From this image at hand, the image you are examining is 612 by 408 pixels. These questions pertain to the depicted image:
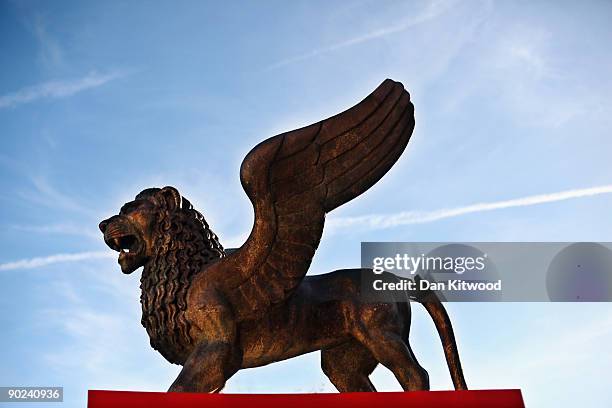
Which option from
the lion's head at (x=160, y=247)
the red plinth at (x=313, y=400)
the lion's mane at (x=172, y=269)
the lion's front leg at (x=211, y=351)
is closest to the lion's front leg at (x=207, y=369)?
the lion's front leg at (x=211, y=351)

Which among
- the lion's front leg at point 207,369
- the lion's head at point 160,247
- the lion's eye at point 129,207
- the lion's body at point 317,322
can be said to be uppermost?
the lion's eye at point 129,207

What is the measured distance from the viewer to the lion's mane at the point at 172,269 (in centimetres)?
482

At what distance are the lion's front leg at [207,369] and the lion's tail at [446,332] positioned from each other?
1196 mm

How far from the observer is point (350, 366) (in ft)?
17.0

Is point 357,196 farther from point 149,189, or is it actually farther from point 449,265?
point 149,189

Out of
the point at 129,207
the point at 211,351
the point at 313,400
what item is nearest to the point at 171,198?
the point at 129,207

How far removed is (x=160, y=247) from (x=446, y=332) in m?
1.66

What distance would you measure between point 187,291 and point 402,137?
1.40m

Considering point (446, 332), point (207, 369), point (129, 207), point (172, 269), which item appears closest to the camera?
point (207, 369)

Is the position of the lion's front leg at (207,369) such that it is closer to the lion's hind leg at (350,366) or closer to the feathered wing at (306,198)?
the feathered wing at (306,198)

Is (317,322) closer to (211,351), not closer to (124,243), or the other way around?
(211,351)

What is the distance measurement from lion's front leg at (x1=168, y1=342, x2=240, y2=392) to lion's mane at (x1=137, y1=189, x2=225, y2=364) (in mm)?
163

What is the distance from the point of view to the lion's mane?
4820mm

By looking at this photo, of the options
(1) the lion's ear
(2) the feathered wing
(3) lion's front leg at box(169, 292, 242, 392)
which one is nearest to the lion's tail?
A: (2) the feathered wing
